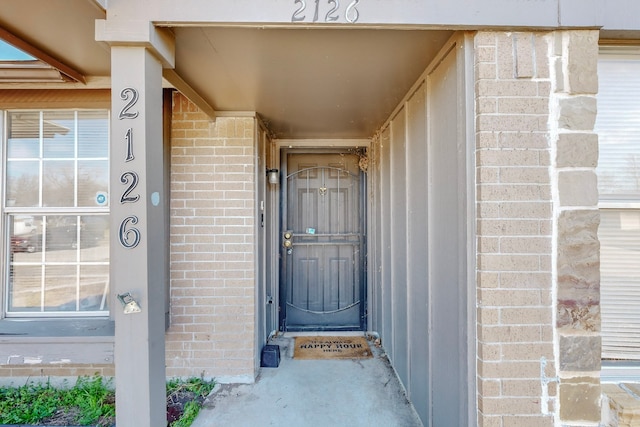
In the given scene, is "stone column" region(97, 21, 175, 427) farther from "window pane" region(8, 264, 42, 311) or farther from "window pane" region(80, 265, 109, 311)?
"window pane" region(8, 264, 42, 311)

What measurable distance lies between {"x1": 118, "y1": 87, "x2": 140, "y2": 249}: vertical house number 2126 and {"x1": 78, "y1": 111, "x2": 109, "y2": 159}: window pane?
56.9 inches

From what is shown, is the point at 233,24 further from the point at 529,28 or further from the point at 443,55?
the point at 529,28

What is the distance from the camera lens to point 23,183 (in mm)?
2594

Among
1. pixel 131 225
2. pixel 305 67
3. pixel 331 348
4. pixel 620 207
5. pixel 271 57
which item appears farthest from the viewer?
pixel 331 348

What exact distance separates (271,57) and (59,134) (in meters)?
1.97

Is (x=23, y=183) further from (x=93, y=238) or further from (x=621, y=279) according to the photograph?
(x=621, y=279)

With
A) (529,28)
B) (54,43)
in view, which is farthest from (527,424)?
→ (54,43)

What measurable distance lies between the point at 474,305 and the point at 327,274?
252 cm

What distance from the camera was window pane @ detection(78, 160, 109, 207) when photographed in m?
2.59

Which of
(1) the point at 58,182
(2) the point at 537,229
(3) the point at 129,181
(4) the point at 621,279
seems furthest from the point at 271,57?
(4) the point at 621,279

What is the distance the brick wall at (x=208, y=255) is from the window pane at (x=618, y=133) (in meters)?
2.29

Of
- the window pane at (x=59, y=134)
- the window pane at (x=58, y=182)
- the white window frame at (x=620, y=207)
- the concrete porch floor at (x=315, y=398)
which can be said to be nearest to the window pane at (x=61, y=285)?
the window pane at (x=58, y=182)

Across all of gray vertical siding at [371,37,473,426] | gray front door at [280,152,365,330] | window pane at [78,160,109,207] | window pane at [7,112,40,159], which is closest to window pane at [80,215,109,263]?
window pane at [78,160,109,207]

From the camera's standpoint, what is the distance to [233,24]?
148 centimetres
